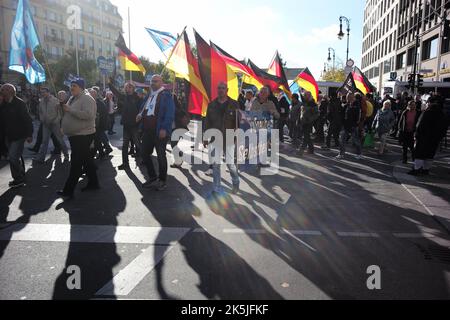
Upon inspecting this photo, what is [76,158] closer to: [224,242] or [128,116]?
[128,116]

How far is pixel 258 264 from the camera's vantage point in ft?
13.0

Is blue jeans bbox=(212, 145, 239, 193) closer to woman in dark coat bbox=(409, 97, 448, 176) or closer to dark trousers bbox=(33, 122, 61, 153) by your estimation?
woman in dark coat bbox=(409, 97, 448, 176)

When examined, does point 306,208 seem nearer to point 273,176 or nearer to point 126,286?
point 273,176

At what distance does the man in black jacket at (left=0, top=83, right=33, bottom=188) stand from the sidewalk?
6818 mm

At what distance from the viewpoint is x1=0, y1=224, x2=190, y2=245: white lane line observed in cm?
460

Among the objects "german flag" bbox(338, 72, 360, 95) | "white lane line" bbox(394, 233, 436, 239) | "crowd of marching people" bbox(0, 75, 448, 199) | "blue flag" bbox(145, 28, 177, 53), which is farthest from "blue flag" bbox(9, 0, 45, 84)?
"german flag" bbox(338, 72, 360, 95)

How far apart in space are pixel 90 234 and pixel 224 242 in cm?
161

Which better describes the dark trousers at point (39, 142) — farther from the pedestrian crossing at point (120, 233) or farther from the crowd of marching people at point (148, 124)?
the pedestrian crossing at point (120, 233)

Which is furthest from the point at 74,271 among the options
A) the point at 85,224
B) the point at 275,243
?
the point at 275,243

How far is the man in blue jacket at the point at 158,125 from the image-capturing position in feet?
22.8

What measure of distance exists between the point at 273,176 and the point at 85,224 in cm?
434

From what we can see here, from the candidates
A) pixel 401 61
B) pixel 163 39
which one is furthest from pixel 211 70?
pixel 401 61

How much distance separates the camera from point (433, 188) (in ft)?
24.4

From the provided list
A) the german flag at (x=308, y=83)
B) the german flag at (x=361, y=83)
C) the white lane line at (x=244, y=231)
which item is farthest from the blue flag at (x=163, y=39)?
the white lane line at (x=244, y=231)
